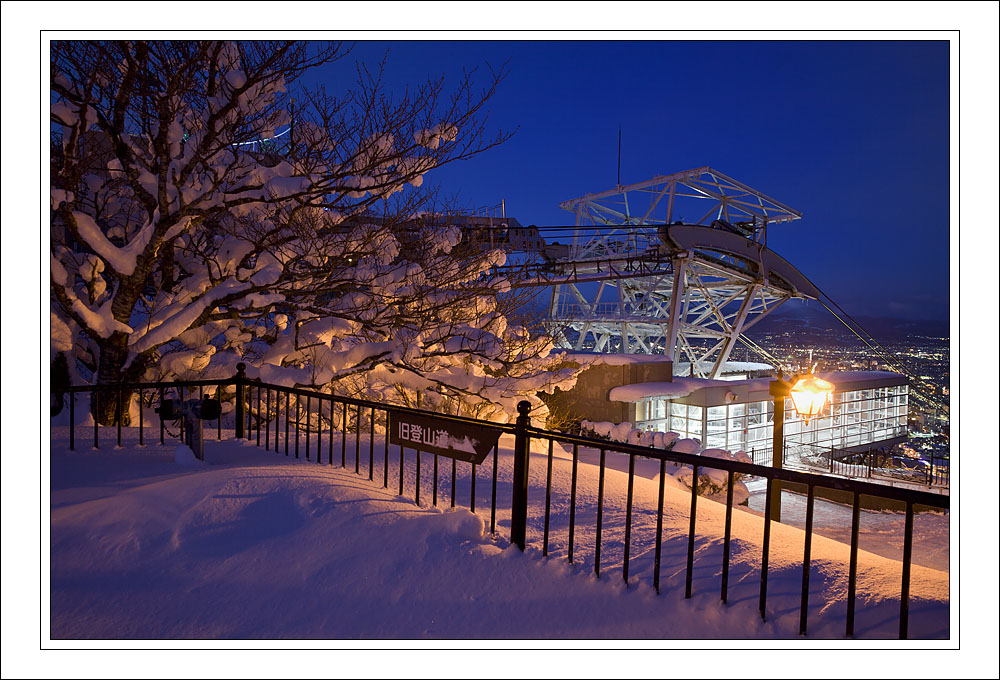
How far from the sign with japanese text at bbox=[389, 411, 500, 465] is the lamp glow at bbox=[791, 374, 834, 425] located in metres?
5.84

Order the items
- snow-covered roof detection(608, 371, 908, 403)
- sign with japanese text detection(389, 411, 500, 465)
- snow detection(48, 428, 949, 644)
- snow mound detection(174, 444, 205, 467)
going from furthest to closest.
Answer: snow-covered roof detection(608, 371, 908, 403), snow mound detection(174, 444, 205, 467), sign with japanese text detection(389, 411, 500, 465), snow detection(48, 428, 949, 644)

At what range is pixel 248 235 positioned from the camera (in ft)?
26.3

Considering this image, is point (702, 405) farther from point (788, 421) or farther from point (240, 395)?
point (240, 395)

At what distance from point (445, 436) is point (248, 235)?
19.2 feet

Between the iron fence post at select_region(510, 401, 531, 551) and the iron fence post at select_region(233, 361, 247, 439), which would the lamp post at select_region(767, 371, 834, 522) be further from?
the iron fence post at select_region(233, 361, 247, 439)

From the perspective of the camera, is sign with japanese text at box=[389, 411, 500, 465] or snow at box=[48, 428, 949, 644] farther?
sign with japanese text at box=[389, 411, 500, 465]

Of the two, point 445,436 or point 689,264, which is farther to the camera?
point 689,264

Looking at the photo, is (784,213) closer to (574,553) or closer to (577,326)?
(577,326)

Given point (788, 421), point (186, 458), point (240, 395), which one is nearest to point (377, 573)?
point (186, 458)

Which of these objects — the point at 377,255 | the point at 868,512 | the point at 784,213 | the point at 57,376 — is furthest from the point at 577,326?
the point at 57,376

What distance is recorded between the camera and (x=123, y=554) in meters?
3.44

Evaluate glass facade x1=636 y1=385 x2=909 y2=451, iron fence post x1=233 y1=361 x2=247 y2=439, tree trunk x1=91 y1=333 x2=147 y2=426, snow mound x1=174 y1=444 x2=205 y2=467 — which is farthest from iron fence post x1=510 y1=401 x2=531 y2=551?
glass facade x1=636 y1=385 x2=909 y2=451

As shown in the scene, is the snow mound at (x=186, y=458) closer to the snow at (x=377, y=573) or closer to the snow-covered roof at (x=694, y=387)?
the snow at (x=377, y=573)

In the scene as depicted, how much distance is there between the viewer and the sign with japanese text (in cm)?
380
